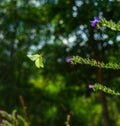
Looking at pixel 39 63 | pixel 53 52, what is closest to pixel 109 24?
pixel 39 63

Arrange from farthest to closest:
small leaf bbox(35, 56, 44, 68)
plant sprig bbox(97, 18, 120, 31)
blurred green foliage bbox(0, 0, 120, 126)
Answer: blurred green foliage bbox(0, 0, 120, 126), small leaf bbox(35, 56, 44, 68), plant sprig bbox(97, 18, 120, 31)

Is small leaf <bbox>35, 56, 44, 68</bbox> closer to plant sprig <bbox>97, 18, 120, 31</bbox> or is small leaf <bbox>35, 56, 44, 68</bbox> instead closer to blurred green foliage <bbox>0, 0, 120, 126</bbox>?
plant sprig <bbox>97, 18, 120, 31</bbox>

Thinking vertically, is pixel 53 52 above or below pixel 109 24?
above

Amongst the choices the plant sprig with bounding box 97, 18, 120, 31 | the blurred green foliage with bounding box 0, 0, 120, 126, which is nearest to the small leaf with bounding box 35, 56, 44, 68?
the plant sprig with bounding box 97, 18, 120, 31

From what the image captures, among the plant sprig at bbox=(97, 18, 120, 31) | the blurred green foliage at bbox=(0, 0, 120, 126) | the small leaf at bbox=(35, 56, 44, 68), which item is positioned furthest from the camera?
the blurred green foliage at bbox=(0, 0, 120, 126)

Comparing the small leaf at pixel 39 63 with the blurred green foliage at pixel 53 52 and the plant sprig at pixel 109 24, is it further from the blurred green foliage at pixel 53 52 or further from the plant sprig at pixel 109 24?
the blurred green foliage at pixel 53 52

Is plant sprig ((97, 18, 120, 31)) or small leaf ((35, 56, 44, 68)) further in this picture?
small leaf ((35, 56, 44, 68))

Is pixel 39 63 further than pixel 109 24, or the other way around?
pixel 39 63

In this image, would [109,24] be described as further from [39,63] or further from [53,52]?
[53,52]

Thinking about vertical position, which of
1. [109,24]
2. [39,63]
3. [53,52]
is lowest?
[39,63]

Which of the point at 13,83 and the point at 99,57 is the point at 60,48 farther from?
the point at 13,83
